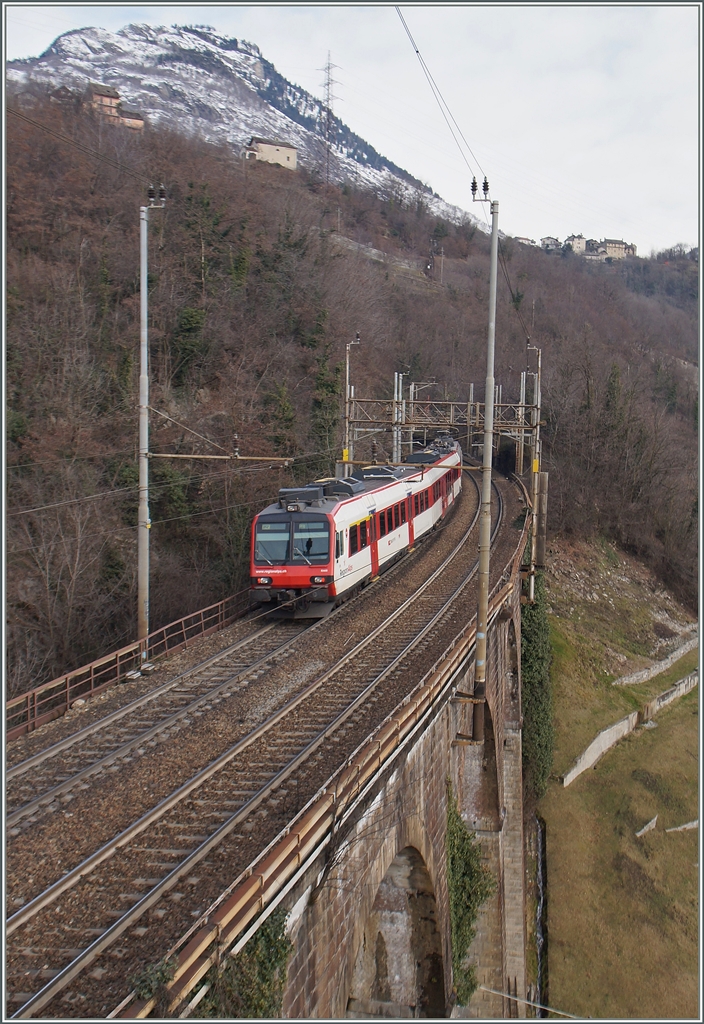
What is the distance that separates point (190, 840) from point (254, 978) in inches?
88.4

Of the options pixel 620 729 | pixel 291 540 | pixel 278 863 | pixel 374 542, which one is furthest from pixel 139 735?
pixel 620 729

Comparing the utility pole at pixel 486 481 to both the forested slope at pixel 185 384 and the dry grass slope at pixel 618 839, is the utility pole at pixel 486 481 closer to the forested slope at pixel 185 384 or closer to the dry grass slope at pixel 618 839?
the forested slope at pixel 185 384

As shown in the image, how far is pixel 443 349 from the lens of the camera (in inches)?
2397

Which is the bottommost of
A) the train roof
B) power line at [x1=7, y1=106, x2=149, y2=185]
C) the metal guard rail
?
the metal guard rail

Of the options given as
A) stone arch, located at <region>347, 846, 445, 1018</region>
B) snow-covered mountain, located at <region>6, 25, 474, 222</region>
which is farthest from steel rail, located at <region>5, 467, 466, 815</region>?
snow-covered mountain, located at <region>6, 25, 474, 222</region>

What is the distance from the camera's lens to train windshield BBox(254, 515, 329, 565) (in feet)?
53.8

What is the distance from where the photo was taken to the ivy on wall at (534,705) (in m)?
25.5

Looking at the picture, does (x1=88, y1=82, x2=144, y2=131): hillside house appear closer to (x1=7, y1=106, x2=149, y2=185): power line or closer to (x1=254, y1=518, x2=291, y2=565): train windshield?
(x1=7, y1=106, x2=149, y2=185): power line

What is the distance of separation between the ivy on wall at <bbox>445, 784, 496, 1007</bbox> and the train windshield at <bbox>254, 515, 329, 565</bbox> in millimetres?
5914

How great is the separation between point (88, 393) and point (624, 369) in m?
50.2

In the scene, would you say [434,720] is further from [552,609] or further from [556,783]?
[552,609]

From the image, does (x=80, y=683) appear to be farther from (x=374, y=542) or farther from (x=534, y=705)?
(x=534, y=705)

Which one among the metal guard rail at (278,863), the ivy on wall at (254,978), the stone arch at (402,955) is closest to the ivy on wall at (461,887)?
the stone arch at (402,955)

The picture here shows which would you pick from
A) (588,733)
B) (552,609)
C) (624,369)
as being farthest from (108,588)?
(624,369)
